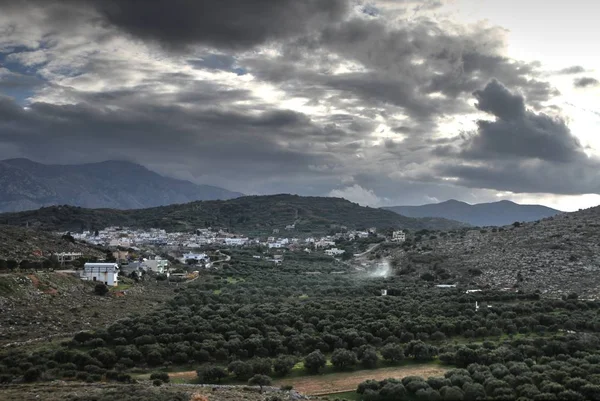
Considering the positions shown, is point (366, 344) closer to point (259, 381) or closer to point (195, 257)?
point (259, 381)

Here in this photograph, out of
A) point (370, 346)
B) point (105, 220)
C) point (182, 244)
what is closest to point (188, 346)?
point (370, 346)

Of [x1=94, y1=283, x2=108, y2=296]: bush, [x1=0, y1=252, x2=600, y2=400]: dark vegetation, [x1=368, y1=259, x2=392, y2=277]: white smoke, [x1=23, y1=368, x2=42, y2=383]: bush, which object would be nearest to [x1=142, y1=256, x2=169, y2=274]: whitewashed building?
[x1=94, y1=283, x2=108, y2=296]: bush

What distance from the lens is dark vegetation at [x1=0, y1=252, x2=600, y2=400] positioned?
26.3 meters

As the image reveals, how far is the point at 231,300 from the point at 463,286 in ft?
95.2

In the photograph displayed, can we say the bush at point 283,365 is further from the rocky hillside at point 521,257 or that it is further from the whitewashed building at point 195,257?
the whitewashed building at point 195,257

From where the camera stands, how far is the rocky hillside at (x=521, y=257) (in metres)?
61.5

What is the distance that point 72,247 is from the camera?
83125 millimetres

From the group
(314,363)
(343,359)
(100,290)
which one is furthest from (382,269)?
(314,363)

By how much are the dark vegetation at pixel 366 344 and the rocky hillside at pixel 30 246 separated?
25.8m

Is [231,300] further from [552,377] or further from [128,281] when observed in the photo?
[552,377]

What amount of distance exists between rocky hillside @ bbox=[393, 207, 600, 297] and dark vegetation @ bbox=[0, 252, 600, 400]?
389 inches

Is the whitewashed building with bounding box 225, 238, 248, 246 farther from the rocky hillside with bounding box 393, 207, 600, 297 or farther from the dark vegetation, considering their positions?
the dark vegetation

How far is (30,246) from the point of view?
73.7 m

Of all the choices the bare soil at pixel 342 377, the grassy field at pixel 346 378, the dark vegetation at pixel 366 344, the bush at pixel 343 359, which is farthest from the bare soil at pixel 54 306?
the bush at pixel 343 359
